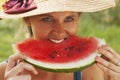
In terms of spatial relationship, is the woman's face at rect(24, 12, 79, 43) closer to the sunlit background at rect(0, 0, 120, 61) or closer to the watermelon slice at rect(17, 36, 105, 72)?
the watermelon slice at rect(17, 36, 105, 72)

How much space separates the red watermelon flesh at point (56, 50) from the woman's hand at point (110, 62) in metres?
0.12

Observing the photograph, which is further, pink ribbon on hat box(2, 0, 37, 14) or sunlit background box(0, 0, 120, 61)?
sunlit background box(0, 0, 120, 61)

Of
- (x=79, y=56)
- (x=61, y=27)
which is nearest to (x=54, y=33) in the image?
(x=61, y=27)

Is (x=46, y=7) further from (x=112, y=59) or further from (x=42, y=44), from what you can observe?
(x=112, y=59)

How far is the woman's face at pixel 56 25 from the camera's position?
276 centimetres

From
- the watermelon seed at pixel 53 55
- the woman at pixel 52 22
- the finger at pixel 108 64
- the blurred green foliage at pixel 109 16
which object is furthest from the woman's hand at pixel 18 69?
the blurred green foliage at pixel 109 16

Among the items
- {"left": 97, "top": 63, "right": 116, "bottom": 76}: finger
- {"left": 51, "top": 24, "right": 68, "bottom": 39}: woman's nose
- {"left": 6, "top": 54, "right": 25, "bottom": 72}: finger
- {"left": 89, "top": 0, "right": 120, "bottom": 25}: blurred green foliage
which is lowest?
{"left": 89, "top": 0, "right": 120, "bottom": 25}: blurred green foliage

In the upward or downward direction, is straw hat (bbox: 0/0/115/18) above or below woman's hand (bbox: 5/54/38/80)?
above

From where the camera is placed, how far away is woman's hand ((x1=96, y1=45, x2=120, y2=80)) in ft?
8.80

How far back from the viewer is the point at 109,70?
2705mm

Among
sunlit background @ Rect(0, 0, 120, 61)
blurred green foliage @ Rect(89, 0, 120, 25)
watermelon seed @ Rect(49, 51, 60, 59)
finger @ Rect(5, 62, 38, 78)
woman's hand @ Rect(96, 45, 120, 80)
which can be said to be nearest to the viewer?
finger @ Rect(5, 62, 38, 78)

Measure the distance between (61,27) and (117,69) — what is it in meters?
0.46

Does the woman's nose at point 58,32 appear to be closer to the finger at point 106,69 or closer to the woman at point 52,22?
the woman at point 52,22

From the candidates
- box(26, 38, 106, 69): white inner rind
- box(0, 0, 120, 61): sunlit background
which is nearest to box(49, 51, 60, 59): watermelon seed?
box(26, 38, 106, 69): white inner rind
